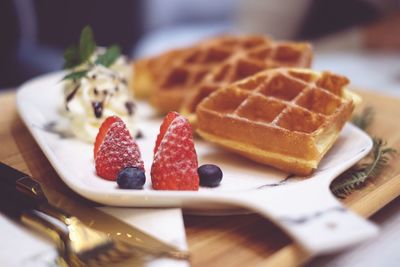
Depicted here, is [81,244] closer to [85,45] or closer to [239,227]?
[239,227]

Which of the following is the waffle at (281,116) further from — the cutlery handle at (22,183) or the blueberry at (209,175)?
the cutlery handle at (22,183)

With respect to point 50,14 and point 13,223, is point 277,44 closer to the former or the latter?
point 13,223

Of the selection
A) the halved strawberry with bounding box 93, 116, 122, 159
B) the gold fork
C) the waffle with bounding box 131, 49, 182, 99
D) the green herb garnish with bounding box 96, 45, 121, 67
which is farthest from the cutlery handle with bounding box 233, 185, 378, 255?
the waffle with bounding box 131, 49, 182, 99

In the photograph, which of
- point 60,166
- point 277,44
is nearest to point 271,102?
point 277,44

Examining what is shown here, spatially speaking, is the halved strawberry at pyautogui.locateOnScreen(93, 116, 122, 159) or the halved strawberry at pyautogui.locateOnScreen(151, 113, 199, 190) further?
the halved strawberry at pyautogui.locateOnScreen(93, 116, 122, 159)

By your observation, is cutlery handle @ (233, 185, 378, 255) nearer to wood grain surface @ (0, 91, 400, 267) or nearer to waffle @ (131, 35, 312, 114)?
wood grain surface @ (0, 91, 400, 267)

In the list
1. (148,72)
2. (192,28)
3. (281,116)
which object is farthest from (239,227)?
(192,28)
